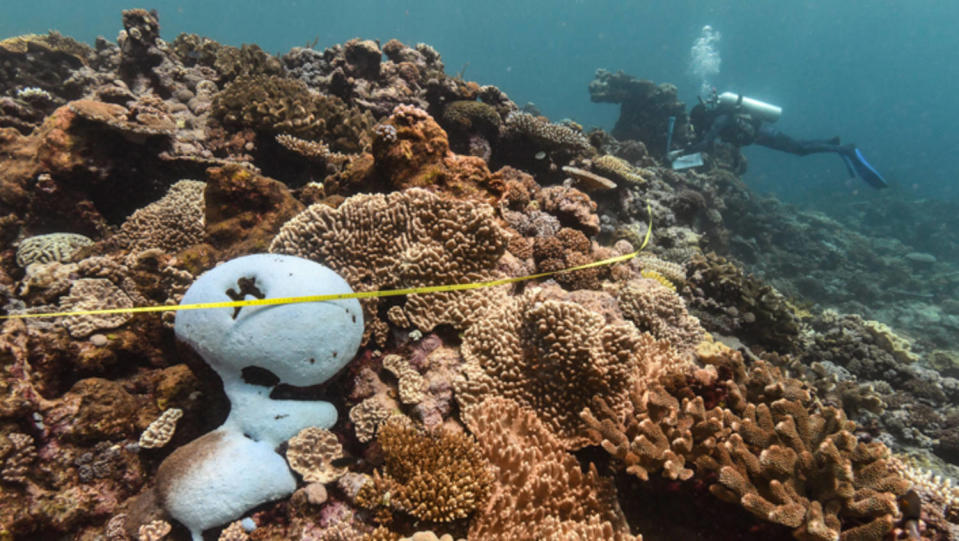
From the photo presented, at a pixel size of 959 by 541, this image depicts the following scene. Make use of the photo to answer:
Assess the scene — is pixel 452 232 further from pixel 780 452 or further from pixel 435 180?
pixel 780 452

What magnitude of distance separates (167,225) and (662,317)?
20.6ft

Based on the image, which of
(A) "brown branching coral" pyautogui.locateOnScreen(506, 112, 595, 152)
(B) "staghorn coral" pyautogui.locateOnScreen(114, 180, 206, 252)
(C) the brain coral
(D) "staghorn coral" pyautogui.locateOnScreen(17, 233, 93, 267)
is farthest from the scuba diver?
(D) "staghorn coral" pyautogui.locateOnScreen(17, 233, 93, 267)

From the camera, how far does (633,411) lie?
3.42 meters

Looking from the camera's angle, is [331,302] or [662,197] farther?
[662,197]


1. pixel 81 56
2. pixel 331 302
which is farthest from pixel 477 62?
pixel 331 302

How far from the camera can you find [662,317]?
189 inches

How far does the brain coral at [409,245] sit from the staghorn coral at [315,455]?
1.11 metres

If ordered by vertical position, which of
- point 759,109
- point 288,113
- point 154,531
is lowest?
point 154,531

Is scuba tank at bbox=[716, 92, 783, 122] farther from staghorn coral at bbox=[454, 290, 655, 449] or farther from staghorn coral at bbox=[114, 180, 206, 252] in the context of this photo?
staghorn coral at bbox=[114, 180, 206, 252]

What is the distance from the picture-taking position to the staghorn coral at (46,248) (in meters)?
4.50

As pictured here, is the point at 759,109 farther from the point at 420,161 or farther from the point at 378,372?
the point at 378,372

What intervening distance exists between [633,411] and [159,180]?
264 inches

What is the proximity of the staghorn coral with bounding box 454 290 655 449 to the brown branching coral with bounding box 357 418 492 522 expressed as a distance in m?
0.51

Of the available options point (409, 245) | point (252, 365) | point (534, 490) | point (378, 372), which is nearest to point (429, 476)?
point (534, 490)
